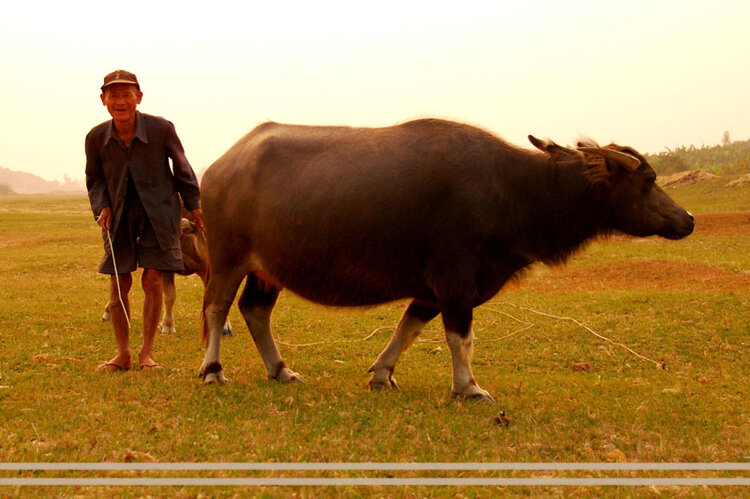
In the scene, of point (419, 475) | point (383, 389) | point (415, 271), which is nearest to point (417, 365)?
point (383, 389)

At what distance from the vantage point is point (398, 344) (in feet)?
17.1

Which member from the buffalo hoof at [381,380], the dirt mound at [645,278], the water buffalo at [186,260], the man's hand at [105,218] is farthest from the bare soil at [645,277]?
the man's hand at [105,218]

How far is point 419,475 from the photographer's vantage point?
338 cm

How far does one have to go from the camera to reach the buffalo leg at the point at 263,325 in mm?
5344

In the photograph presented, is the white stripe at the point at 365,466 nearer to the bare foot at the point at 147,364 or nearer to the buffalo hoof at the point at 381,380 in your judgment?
the buffalo hoof at the point at 381,380

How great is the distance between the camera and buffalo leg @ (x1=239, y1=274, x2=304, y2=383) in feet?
17.5

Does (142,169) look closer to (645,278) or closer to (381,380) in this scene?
(381,380)

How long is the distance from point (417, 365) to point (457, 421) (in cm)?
201

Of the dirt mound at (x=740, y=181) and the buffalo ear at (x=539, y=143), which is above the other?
the buffalo ear at (x=539, y=143)

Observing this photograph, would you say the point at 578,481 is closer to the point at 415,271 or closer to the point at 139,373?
the point at 415,271

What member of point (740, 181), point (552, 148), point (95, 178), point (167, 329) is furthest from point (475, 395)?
point (740, 181)

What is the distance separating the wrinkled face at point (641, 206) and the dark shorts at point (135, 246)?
3701mm

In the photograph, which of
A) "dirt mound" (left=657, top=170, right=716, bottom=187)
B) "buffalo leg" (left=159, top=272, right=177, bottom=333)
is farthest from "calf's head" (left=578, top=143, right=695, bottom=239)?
"dirt mound" (left=657, top=170, right=716, bottom=187)

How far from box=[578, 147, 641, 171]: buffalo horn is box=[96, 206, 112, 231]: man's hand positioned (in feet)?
13.0
